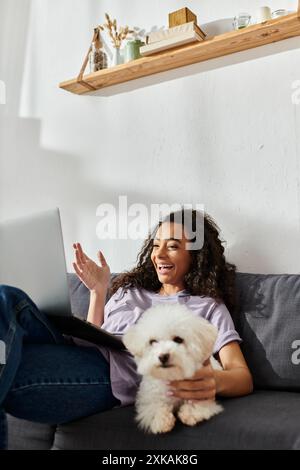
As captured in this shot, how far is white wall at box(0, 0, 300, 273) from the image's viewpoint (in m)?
2.08

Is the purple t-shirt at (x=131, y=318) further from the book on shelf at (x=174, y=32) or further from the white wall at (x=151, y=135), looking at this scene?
the book on shelf at (x=174, y=32)

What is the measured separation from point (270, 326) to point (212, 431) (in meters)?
0.53

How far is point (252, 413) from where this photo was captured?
1308mm

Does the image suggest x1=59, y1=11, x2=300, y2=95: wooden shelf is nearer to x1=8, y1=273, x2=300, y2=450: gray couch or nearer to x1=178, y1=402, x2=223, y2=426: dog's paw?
x1=8, y1=273, x2=300, y2=450: gray couch

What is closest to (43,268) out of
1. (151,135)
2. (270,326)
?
(270,326)

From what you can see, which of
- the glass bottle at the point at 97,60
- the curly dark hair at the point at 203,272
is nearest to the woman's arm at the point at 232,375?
the curly dark hair at the point at 203,272

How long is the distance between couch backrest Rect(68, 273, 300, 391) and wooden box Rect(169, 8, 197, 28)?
3.66ft

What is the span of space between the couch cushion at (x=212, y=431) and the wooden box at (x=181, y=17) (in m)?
1.55

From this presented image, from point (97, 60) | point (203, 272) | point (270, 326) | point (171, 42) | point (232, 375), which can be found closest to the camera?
point (232, 375)

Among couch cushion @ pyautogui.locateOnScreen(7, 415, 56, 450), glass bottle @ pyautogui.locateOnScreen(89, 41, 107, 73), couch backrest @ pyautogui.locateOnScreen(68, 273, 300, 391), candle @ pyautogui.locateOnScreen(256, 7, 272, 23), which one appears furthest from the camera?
glass bottle @ pyautogui.locateOnScreen(89, 41, 107, 73)

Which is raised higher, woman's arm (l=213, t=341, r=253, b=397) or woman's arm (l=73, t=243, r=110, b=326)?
woman's arm (l=73, t=243, r=110, b=326)

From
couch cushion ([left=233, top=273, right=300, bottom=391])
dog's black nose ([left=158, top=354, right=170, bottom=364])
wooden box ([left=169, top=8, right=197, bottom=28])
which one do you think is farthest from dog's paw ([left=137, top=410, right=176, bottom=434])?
wooden box ([left=169, top=8, right=197, bottom=28])

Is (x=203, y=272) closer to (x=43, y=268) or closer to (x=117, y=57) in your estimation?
(x=43, y=268)

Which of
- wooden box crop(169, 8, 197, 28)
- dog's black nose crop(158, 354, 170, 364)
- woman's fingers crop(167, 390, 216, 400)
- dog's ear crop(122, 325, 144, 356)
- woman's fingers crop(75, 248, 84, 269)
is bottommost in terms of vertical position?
woman's fingers crop(167, 390, 216, 400)
